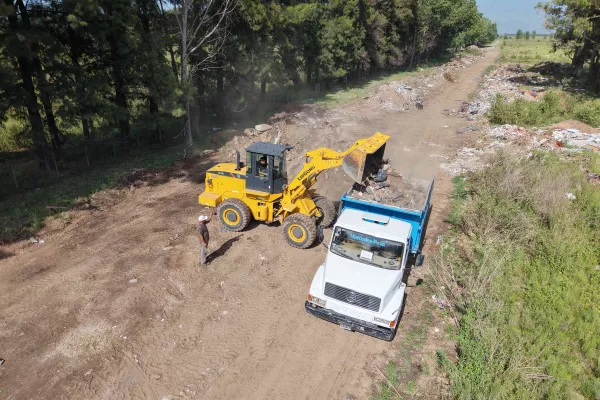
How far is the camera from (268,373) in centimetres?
705

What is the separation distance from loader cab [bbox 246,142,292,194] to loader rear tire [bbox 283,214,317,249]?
3.48 feet

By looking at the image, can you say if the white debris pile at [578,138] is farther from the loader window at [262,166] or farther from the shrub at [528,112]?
the loader window at [262,166]

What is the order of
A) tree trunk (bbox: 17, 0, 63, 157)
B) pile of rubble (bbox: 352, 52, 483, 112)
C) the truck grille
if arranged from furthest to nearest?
1. pile of rubble (bbox: 352, 52, 483, 112)
2. tree trunk (bbox: 17, 0, 63, 157)
3. the truck grille

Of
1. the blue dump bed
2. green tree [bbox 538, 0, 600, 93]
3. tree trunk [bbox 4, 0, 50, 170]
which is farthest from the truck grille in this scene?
green tree [bbox 538, 0, 600, 93]

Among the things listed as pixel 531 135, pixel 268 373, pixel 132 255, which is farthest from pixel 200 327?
pixel 531 135

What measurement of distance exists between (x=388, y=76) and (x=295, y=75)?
18717 millimetres

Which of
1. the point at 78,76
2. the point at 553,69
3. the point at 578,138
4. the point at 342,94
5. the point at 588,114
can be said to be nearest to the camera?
the point at 78,76

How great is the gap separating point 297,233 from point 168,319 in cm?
418

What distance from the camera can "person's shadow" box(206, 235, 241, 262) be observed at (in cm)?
1053

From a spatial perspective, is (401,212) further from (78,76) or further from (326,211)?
(78,76)

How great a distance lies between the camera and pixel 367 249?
26.4 feet

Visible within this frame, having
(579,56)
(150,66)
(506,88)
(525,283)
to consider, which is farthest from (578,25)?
(150,66)

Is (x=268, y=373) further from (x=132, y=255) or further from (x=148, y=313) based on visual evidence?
(x=132, y=255)

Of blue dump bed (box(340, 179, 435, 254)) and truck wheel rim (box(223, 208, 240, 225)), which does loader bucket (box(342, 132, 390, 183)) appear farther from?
truck wheel rim (box(223, 208, 240, 225))
